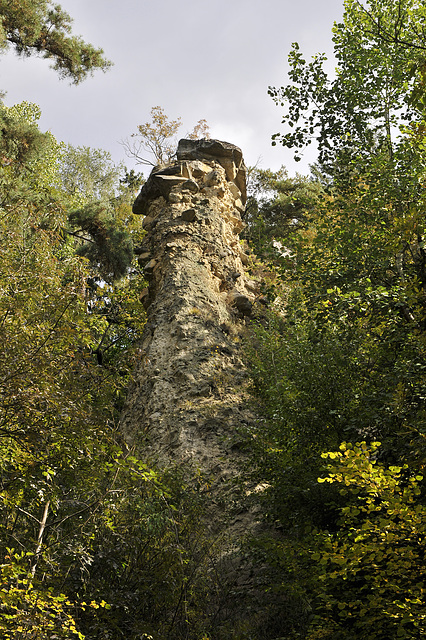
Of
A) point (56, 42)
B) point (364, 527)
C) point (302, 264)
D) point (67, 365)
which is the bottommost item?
point (364, 527)

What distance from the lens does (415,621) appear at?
11.5 feet

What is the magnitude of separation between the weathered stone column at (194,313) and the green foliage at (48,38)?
11.4 ft

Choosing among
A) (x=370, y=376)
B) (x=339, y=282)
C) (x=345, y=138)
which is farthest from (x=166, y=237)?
(x=370, y=376)

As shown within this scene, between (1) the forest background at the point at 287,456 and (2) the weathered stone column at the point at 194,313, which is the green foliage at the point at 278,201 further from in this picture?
(1) the forest background at the point at 287,456

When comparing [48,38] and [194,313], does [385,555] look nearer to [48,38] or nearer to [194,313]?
[194,313]

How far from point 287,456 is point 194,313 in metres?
5.73

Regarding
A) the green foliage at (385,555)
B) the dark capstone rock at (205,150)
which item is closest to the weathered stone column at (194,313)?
the dark capstone rock at (205,150)

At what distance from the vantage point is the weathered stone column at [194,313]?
30.0ft

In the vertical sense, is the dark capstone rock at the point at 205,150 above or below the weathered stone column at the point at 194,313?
above

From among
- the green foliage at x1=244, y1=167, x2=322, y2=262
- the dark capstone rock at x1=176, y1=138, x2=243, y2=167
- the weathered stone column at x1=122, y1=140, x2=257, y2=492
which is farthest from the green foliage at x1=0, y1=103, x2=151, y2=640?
the green foliage at x1=244, y1=167, x2=322, y2=262

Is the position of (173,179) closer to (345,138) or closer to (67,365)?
(345,138)

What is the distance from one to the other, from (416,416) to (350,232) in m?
4.01

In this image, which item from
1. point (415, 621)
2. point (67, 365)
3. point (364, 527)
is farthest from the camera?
point (67, 365)

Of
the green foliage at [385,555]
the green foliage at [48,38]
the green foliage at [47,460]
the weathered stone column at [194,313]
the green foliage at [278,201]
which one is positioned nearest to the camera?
the green foliage at [385,555]
